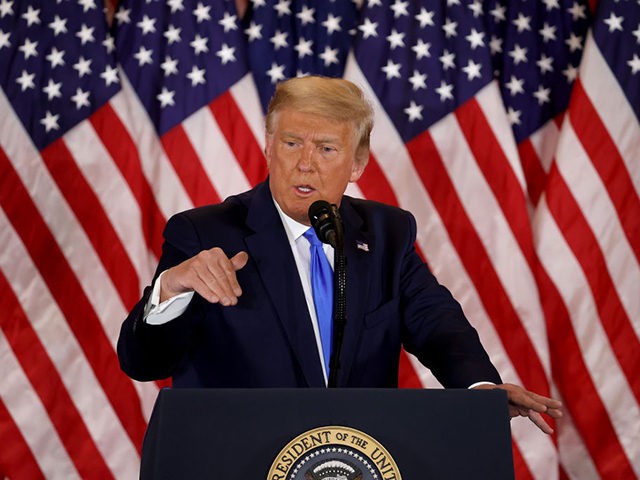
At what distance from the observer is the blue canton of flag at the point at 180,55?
3.96 metres

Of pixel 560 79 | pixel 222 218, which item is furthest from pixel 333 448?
pixel 560 79

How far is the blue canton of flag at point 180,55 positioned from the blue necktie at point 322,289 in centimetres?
181

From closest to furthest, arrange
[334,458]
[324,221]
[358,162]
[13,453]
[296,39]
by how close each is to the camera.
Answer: [334,458], [324,221], [358,162], [13,453], [296,39]

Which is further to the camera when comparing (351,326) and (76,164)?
(76,164)

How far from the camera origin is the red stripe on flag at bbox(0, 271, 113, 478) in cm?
379

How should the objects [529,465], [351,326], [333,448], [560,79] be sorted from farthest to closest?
[560,79] → [529,465] → [351,326] → [333,448]

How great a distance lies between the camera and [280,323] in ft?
6.90

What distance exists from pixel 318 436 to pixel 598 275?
2.71 m

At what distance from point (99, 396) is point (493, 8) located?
7.98 ft

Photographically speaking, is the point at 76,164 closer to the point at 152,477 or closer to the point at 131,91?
the point at 131,91

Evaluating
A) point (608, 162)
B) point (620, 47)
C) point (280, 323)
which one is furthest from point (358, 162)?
point (620, 47)

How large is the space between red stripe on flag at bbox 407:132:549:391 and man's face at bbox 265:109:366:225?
1.65m

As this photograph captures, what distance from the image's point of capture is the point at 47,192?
3.86 m

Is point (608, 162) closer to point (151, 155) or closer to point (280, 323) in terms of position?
point (151, 155)
